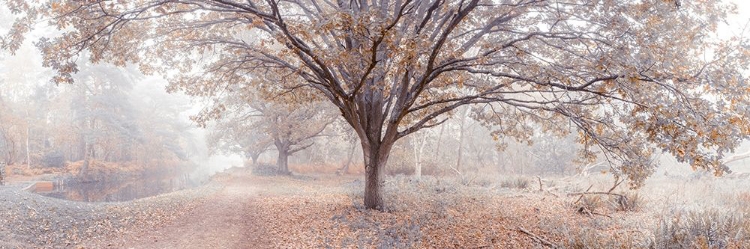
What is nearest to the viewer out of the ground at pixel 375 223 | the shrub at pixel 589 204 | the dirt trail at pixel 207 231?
the ground at pixel 375 223

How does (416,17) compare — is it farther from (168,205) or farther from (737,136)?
(168,205)

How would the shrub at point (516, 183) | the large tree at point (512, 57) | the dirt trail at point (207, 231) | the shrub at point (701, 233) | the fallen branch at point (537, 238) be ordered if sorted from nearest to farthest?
the shrub at point (701, 233), the large tree at point (512, 57), the fallen branch at point (537, 238), the dirt trail at point (207, 231), the shrub at point (516, 183)

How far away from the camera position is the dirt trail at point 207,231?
789 centimetres

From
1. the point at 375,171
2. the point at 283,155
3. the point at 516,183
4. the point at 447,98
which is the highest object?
the point at 447,98

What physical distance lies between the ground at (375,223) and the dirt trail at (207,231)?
25 mm

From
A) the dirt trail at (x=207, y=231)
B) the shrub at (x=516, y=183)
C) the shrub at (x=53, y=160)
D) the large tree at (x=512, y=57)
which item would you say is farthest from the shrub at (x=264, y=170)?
the shrub at (x=516, y=183)

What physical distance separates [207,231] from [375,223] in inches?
161

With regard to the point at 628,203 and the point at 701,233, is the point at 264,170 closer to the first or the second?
the point at 628,203

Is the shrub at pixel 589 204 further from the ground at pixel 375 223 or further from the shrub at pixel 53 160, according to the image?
the shrub at pixel 53 160

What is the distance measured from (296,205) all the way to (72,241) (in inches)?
210

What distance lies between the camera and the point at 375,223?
8469 mm

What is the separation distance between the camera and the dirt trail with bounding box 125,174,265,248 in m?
7.89

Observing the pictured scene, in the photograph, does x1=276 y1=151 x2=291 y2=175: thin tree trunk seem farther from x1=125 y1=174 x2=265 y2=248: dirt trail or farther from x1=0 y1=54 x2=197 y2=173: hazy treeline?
x1=125 y1=174 x2=265 y2=248: dirt trail

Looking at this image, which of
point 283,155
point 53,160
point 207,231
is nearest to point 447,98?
point 207,231
